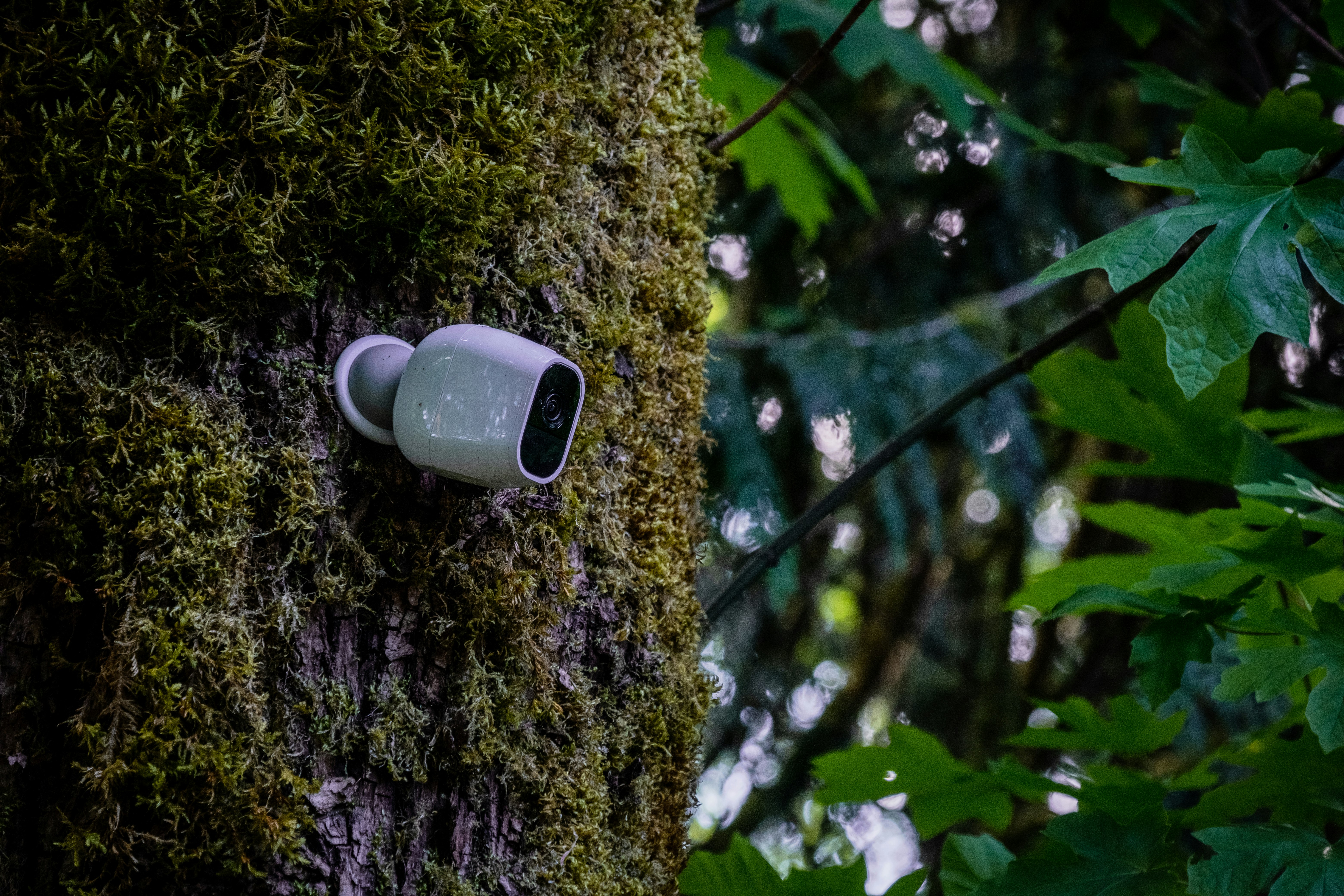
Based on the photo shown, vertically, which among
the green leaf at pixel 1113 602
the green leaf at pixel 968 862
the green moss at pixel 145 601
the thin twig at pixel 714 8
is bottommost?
the green leaf at pixel 968 862

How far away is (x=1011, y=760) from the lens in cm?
125

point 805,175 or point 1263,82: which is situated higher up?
point 1263,82

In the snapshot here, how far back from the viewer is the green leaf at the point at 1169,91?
1.36 meters

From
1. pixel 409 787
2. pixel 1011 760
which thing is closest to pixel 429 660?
pixel 409 787

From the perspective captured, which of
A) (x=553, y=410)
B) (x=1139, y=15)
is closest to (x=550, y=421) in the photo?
(x=553, y=410)

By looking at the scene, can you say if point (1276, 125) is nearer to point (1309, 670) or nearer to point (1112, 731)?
point (1309, 670)

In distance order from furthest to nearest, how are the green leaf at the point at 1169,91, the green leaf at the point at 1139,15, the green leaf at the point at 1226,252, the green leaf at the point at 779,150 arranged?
the green leaf at the point at 779,150 → the green leaf at the point at 1139,15 → the green leaf at the point at 1169,91 → the green leaf at the point at 1226,252

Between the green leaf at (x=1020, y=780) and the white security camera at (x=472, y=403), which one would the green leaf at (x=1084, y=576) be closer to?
the green leaf at (x=1020, y=780)

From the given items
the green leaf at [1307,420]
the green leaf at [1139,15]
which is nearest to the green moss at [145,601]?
the green leaf at [1307,420]

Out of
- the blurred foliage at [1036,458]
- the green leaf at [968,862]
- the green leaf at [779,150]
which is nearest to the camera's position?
the blurred foliage at [1036,458]

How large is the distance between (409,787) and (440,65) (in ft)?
1.76

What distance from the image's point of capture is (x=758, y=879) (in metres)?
1.04

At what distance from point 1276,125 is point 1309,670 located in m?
0.61

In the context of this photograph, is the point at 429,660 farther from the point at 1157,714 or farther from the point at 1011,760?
the point at 1157,714
